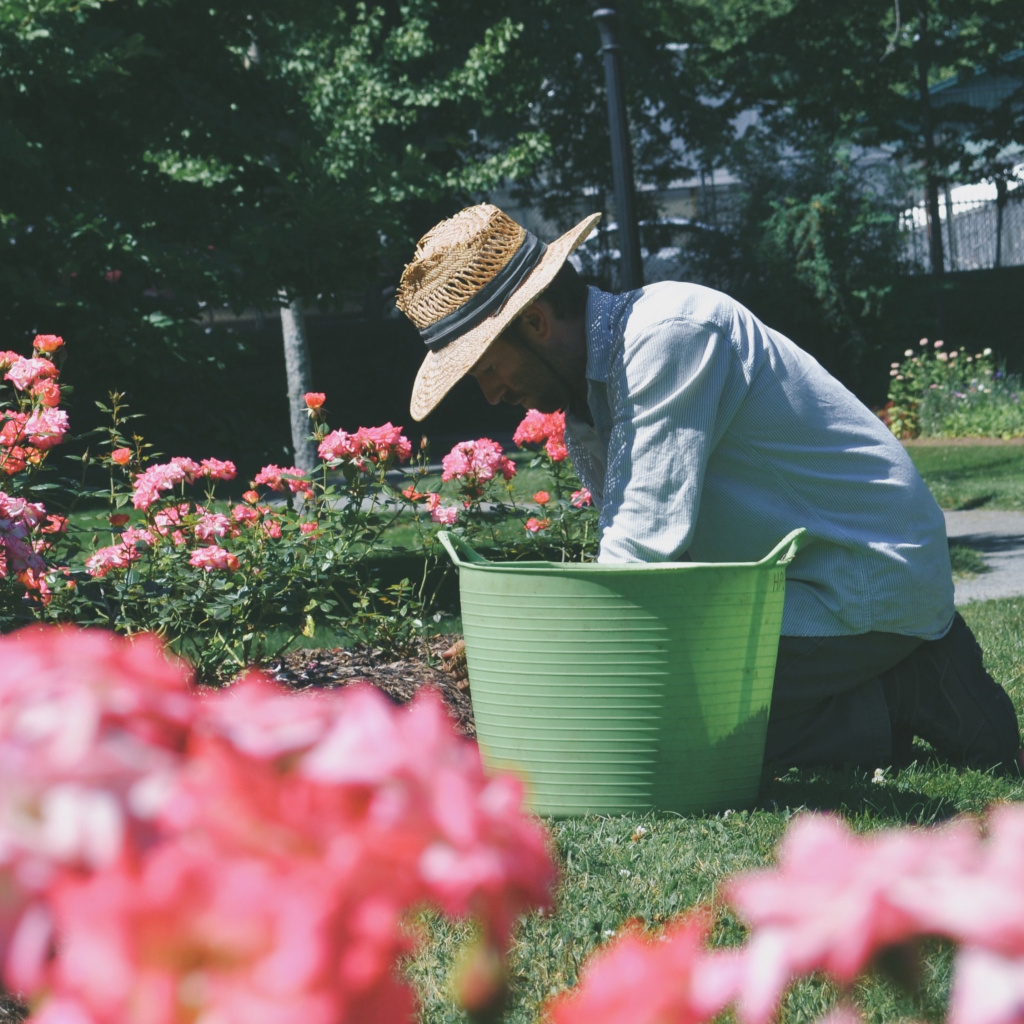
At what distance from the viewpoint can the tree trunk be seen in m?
9.87

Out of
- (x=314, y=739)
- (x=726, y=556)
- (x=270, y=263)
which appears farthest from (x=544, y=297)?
(x=270, y=263)

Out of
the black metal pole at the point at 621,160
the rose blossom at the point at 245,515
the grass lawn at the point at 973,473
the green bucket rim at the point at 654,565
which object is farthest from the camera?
the grass lawn at the point at 973,473

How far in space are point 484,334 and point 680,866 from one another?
119 centimetres

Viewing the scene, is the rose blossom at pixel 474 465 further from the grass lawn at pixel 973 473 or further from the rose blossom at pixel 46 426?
the grass lawn at pixel 973 473

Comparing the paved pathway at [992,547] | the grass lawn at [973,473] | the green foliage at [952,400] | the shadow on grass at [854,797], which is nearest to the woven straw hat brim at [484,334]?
the shadow on grass at [854,797]

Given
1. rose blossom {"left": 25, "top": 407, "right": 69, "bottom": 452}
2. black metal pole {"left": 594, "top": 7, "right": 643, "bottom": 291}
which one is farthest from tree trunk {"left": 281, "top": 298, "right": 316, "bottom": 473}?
rose blossom {"left": 25, "top": 407, "right": 69, "bottom": 452}

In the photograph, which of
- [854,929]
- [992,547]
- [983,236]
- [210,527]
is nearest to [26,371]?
[210,527]

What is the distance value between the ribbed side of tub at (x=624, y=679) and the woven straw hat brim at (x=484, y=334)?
1.47 ft

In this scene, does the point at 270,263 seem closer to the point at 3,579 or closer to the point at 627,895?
the point at 3,579

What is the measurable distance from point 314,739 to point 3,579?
118 inches

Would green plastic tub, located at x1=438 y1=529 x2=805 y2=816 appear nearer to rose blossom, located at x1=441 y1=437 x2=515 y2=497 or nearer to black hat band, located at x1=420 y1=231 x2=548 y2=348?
black hat band, located at x1=420 y1=231 x2=548 y2=348

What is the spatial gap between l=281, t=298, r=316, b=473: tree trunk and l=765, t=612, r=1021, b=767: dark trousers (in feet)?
23.1

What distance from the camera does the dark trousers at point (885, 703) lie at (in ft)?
9.89

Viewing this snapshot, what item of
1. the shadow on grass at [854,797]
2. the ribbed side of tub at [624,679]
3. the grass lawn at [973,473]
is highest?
the ribbed side of tub at [624,679]
